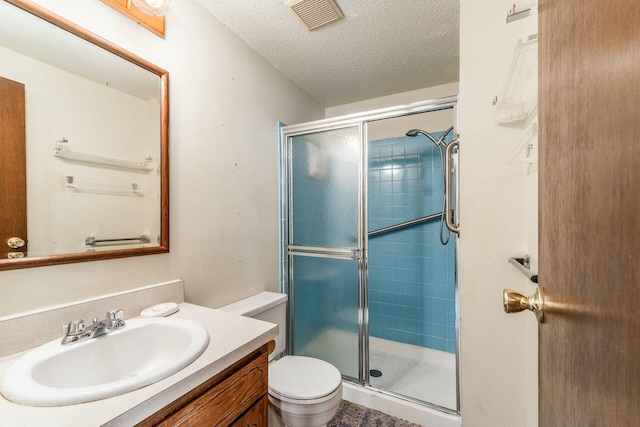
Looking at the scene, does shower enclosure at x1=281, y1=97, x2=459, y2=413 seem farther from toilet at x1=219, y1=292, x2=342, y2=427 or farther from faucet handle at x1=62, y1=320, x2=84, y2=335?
faucet handle at x1=62, y1=320, x2=84, y2=335

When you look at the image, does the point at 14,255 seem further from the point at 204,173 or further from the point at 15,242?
the point at 204,173

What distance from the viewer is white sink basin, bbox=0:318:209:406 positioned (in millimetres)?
604

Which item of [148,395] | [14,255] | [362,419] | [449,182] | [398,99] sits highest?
[398,99]

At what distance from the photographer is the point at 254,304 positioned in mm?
1586

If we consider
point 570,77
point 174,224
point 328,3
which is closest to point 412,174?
point 328,3

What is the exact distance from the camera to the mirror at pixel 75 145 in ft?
2.79

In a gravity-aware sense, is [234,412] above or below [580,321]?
below

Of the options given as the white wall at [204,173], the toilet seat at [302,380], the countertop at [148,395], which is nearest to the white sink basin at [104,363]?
the countertop at [148,395]

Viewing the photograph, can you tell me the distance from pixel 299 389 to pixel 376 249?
4.78ft

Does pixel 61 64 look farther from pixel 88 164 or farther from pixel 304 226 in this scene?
pixel 304 226

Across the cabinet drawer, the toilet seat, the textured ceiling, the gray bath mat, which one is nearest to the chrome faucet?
the cabinet drawer

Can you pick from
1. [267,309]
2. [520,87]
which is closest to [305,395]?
[267,309]

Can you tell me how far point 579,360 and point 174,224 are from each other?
4.66ft

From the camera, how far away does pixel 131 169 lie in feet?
3.77
